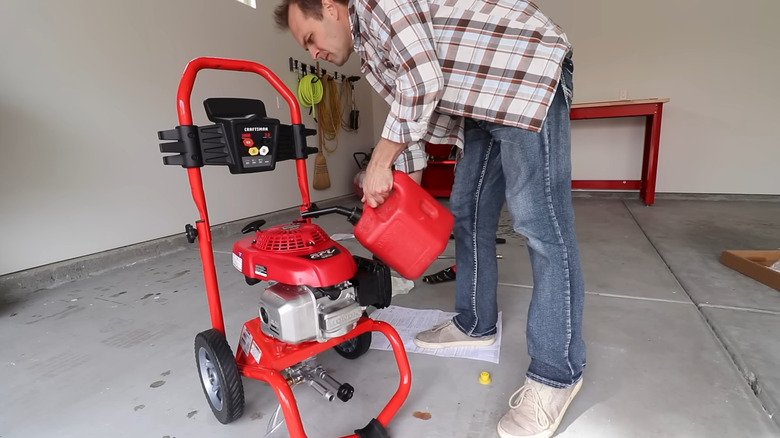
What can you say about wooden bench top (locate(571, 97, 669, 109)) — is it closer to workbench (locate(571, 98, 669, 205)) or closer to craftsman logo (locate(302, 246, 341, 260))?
workbench (locate(571, 98, 669, 205))

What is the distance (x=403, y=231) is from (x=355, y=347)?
0.49 metres

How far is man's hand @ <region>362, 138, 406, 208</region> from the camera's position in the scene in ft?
2.67

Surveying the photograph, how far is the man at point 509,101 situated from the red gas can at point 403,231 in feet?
0.10

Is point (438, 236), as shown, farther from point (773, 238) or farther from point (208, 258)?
point (773, 238)

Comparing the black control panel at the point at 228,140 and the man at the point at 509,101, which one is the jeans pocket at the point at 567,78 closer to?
the man at the point at 509,101

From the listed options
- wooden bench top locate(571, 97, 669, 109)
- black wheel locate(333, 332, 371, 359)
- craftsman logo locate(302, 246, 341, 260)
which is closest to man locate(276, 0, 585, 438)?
craftsman logo locate(302, 246, 341, 260)

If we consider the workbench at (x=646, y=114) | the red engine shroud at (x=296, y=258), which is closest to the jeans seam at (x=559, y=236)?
the red engine shroud at (x=296, y=258)

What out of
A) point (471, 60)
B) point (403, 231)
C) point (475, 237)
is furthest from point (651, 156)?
point (403, 231)

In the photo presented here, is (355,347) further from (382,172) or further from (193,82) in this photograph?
(193,82)

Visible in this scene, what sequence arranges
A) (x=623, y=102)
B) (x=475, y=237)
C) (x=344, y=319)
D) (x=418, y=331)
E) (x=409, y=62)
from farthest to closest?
(x=623, y=102) → (x=418, y=331) → (x=475, y=237) → (x=344, y=319) → (x=409, y=62)

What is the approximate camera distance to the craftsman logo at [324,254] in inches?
31.0

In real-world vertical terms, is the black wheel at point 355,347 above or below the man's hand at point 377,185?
below

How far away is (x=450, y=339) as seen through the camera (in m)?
1.21

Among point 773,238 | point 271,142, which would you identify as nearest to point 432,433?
point 271,142
